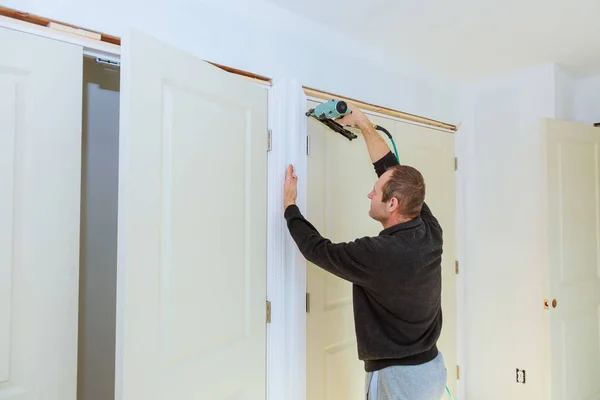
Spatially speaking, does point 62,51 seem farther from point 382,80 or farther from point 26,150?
point 382,80

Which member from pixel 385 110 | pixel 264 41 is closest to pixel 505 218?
pixel 385 110

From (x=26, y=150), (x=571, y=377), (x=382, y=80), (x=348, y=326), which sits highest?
(x=382, y=80)

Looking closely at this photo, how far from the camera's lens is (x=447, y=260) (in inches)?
96.2

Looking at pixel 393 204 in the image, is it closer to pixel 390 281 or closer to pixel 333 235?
pixel 390 281

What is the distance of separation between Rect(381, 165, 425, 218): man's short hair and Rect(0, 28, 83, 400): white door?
104 centimetres

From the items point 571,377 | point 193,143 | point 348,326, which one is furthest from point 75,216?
point 571,377

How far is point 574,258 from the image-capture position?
2.21 metres

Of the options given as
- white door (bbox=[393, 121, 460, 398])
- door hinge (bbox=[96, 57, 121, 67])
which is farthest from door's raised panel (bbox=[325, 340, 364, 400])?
door hinge (bbox=[96, 57, 121, 67])

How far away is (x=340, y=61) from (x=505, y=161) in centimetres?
134

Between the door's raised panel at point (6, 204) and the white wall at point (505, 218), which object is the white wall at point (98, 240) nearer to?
the door's raised panel at point (6, 204)

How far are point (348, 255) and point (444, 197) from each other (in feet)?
4.59

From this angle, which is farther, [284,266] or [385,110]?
[385,110]

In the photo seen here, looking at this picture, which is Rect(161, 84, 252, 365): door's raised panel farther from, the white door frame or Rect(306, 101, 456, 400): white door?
Rect(306, 101, 456, 400): white door

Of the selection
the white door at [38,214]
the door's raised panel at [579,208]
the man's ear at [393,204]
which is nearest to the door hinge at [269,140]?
the man's ear at [393,204]
